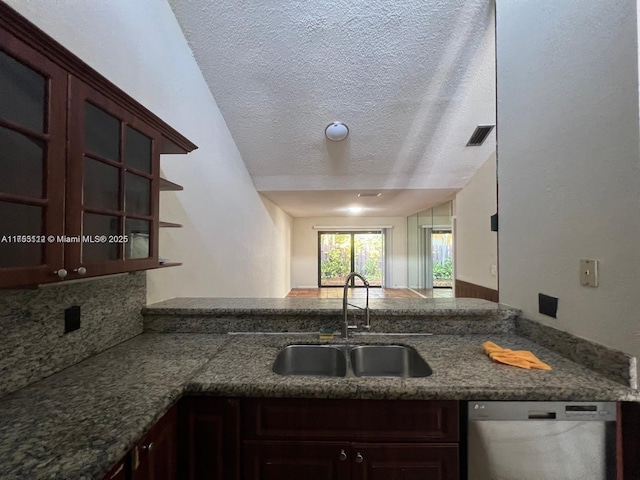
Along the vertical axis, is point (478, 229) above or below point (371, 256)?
above

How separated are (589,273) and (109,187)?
1887 mm

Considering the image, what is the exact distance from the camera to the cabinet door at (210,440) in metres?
1.04

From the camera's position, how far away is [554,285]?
51.1 inches

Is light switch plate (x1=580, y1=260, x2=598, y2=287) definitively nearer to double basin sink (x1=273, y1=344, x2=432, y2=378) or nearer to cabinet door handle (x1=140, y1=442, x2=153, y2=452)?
double basin sink (x1=273, y1=344, x2=432, y2=378)

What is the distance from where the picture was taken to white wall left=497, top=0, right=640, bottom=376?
0.98 metres

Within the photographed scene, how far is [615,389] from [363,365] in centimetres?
97

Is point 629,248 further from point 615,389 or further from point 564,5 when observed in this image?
point 564,5

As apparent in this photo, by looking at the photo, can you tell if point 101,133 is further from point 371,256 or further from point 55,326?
point 371,256

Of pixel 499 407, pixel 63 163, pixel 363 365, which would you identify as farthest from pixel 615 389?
pixel 63 163

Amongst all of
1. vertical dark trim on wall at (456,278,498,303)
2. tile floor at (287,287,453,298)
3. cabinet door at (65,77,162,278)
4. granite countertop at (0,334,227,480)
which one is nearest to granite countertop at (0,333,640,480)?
granite countertop at (0,334,227,480)

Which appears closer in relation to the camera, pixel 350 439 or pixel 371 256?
pixel 350 439

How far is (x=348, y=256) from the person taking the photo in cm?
792

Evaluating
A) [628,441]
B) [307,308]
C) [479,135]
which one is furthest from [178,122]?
[479,135]

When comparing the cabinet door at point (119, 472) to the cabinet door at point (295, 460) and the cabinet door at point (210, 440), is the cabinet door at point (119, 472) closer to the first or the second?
the cabinet door at point (210, 440)
